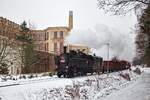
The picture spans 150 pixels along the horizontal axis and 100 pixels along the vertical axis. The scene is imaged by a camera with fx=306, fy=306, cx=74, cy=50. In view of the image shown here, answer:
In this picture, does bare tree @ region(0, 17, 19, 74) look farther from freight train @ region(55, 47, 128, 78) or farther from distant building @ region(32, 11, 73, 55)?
distant building @ region(32, 11, 73, 55)

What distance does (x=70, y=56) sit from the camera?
3378 centimetres

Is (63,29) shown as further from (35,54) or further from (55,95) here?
(55,95)

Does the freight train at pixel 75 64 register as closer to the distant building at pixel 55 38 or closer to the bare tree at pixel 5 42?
the bare tree at pixel 5 42

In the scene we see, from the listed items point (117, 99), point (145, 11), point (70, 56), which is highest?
point (145, 11)

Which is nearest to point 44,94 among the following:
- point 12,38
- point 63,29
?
point 12,38

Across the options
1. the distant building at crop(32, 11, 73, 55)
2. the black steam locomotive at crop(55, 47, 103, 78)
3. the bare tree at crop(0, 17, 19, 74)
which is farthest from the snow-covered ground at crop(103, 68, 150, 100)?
the distant building at crop(32, 11, 73, 55)

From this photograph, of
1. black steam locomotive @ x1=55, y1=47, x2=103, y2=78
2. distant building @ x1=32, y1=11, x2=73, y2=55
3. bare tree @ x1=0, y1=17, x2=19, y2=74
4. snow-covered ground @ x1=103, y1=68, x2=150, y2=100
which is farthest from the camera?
distant building @ x1=32, y1=11, x2=73, y2=55

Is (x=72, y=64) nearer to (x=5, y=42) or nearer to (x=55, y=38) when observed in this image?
(x=5, y=42)

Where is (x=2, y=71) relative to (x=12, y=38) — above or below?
below

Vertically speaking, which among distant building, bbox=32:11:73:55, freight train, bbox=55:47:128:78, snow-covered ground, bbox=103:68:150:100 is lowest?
snow-covered ground, bbox=103:68:150:100

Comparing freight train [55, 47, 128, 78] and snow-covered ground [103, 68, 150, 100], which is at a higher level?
freight train [55, 47, 128, 78]

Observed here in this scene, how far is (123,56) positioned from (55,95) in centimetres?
4473

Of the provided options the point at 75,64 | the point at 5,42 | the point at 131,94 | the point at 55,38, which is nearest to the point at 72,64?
the point at 75,64

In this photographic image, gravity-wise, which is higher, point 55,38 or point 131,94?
point 55,38
